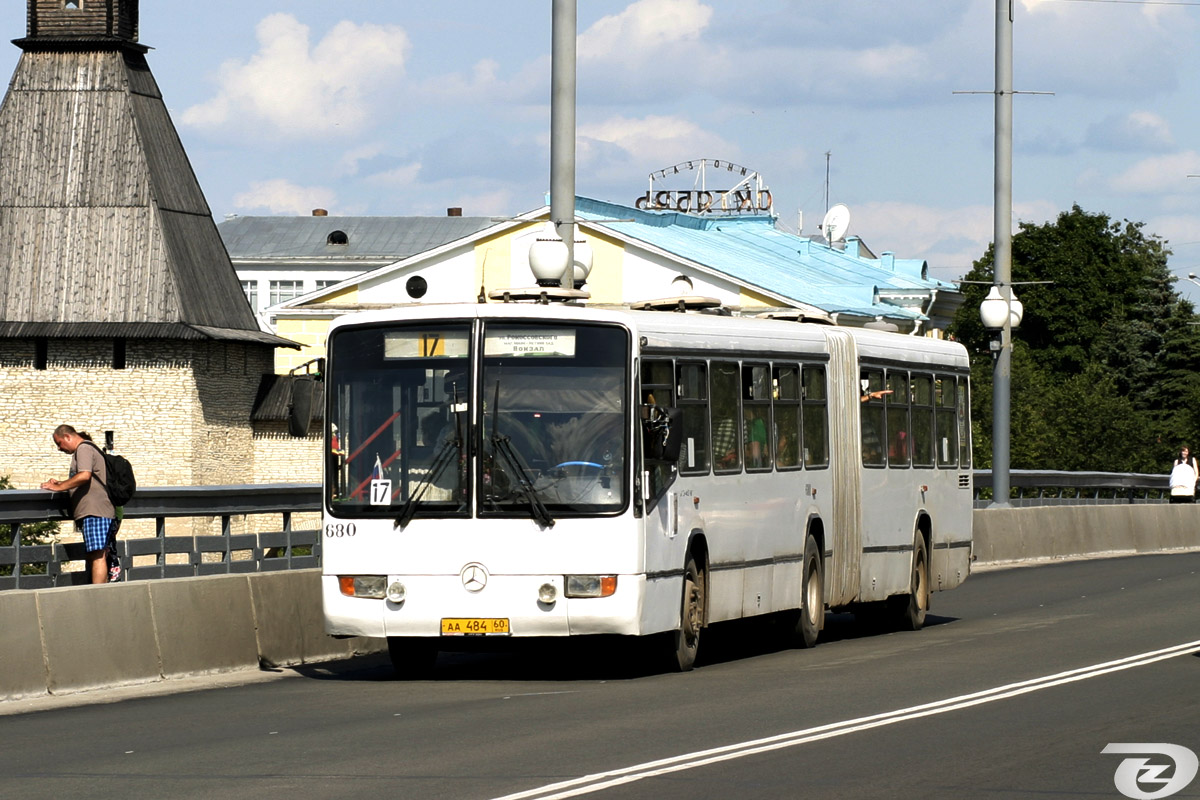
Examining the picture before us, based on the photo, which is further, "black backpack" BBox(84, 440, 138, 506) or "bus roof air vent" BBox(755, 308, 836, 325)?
"bus roof air vent" BBox(755, 308, 836, 325)

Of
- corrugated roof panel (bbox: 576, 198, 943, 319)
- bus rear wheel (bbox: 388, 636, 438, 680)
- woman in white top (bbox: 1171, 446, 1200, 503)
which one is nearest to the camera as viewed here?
bus rear wheel (bbox: 388, 636, 438, 680)

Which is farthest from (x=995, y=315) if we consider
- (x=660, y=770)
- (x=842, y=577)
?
(x=660, y=770)

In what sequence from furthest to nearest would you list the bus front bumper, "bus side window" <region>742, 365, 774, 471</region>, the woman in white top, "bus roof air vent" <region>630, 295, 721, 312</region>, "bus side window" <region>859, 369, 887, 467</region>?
the woman in white top → "bus side window" <region>859, 369, 887, 467</region> → "bus roof air vent" <region>630, 295, 721, 312</region> → "bus side window" <region>742, 365, 774, 471</region> → the bus front bumper

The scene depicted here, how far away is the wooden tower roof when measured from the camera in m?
78.7

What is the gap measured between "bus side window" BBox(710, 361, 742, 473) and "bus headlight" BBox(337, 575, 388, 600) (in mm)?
3073

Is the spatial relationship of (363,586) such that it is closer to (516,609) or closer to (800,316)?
(516,609)

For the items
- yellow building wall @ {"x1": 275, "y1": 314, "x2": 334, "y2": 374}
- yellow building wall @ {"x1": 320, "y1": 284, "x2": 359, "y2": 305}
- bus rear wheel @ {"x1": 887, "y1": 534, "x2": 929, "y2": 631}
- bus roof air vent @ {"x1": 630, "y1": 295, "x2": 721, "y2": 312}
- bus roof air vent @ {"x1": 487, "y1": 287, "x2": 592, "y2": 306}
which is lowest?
bus rear wheel @ {"x1": 887, "y1": 534, "x2": 929, "y2": 631}

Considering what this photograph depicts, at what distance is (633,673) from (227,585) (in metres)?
3.17

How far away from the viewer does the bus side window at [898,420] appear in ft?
72.6

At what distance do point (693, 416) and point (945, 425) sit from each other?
7.12 m

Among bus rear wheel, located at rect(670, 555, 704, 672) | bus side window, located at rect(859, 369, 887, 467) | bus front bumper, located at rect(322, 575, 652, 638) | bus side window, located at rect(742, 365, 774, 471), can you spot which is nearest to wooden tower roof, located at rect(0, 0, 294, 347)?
bus side window, located at rect(859, 369, 887, 467)

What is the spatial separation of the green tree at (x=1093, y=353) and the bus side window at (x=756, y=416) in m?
76.7

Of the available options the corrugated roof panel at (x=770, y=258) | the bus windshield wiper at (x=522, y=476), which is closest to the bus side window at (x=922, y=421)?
the bus windshield wiper at (x=522, y=476)

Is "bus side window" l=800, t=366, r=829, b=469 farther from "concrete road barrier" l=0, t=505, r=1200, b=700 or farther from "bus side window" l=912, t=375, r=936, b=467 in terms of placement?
"concrete road barrier" l=0, t=505, r=1200, b=700
